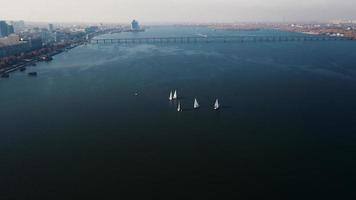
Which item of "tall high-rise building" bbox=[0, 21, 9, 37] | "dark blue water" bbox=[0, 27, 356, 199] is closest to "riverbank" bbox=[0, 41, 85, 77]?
"dark blue water" bbox=[0, 27, 356, 199]

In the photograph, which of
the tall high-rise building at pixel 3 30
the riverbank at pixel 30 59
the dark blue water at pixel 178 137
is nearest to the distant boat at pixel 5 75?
the riverbank at pixel 30 59

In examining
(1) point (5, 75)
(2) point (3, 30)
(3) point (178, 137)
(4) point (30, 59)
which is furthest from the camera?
(2) point (3, 30)

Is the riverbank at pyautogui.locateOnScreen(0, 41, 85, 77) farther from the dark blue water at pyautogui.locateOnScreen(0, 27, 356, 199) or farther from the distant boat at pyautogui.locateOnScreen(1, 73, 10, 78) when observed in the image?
the dark blue water at pyautogui.locateOnScreen(0, 27, 356, 199)

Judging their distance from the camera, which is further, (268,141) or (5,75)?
(5,75)

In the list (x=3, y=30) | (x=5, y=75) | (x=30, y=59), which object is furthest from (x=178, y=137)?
(x=3, y=30)

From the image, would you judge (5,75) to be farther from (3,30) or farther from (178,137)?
(3,30)

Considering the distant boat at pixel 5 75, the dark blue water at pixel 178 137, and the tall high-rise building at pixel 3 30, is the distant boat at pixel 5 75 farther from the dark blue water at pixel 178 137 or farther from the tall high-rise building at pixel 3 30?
the tall high-rise building at pixel 3 30

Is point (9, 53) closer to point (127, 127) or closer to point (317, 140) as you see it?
point (127, 127)

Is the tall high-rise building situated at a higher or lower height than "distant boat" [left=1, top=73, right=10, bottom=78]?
higher

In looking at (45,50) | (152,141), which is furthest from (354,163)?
(45,50)
